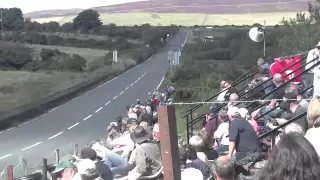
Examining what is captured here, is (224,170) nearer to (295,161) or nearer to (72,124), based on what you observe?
(295,161)

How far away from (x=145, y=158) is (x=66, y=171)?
1.00m

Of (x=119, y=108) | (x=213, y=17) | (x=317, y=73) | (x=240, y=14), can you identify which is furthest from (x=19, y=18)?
(x=317, y=73)

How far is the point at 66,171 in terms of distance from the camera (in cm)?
870

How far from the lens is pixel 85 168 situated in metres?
7.82

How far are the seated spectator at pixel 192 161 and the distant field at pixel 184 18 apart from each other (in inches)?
1930

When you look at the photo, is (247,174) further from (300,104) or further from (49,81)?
(49,81)

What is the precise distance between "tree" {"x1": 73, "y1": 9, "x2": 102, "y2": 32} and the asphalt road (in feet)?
297

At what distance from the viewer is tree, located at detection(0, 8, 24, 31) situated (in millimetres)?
168500

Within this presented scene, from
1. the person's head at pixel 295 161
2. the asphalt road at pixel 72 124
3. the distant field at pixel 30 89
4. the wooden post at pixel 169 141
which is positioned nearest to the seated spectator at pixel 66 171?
the wooden post at pixel 169 141

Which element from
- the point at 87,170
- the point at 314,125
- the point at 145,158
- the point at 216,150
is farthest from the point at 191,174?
the point at 216,150

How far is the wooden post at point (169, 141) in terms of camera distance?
4926mm

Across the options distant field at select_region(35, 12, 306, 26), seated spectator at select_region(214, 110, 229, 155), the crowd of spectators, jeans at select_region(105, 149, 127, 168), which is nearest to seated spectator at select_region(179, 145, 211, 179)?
the crowd of spectators

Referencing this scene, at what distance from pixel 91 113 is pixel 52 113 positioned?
8.82 feet

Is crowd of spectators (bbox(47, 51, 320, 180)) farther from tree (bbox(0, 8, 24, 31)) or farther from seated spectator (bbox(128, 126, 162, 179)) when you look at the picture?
tree (bbox(0, 8, 24, 31))
